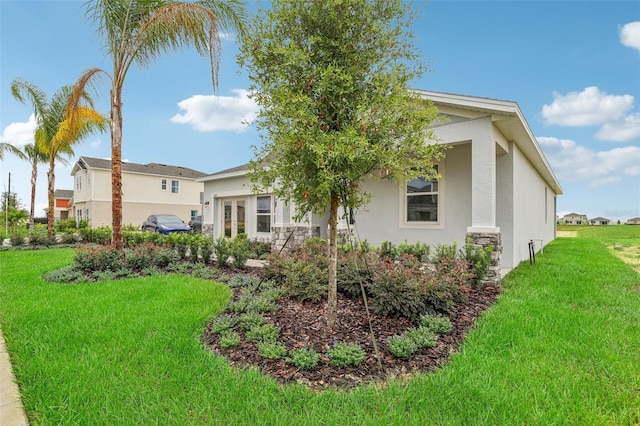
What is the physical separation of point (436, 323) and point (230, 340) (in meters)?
2.40

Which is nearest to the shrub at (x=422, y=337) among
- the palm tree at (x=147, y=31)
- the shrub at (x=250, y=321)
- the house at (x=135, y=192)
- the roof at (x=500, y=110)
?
the shrub at (x=250, y=321)

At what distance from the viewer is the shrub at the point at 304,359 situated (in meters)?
2.93

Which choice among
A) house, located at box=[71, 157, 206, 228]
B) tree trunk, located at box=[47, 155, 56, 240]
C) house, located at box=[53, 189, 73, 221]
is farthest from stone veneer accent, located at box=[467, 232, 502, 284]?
house, located at box=[53, 189, 73, 221]

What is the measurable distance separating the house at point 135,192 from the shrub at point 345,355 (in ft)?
81.5

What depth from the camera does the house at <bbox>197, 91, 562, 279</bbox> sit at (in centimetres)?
648

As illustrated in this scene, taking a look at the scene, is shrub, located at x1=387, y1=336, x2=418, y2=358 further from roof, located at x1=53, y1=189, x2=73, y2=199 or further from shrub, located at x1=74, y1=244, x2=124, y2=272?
roof, located at x1=53, y1=189, x2=73, y2=199

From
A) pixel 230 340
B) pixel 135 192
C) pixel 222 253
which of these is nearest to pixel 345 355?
pixel 230 340

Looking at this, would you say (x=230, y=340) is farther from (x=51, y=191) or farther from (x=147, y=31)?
(x=51, y=191)

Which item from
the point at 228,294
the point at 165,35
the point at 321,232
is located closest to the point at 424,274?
the point at 228,294

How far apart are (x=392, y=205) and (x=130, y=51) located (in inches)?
306

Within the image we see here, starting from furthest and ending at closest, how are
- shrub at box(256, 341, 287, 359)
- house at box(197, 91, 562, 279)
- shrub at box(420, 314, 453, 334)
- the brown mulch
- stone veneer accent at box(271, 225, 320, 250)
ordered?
stone veneer accent at box(271, 225, 320, 250)
house at box(197, 91, 562, 279)
shrub at box(420, 314, 453, 334)
shrub at box(256, 341, 287, 359)
the brown mulch

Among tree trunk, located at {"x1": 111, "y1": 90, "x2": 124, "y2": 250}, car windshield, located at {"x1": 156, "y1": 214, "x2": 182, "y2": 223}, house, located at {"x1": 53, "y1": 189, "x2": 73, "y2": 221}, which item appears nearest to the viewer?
tree trunk, located at {"x1": 111, "y1": 90, "x2": 124, "y2": 250}

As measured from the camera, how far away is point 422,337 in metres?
3.41

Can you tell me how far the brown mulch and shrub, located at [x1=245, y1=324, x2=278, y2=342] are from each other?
0.08m
